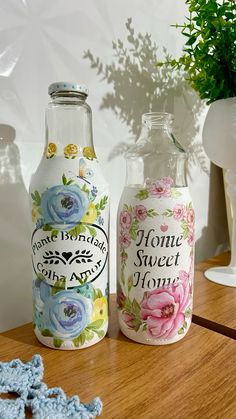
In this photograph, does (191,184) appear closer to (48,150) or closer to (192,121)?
(192,121)

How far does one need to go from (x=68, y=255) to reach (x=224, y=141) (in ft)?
1.28

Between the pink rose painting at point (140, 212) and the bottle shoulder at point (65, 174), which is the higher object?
the bottle shoulder at point (65, 174)

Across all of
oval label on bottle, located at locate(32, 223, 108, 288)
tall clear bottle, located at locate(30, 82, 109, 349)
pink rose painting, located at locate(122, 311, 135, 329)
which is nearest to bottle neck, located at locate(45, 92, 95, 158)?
tall clear bottle, located at locate(30, 82, 109, 349)

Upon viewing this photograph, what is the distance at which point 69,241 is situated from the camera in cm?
41

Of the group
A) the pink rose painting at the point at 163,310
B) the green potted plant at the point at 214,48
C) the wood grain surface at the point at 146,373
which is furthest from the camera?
the green potted plant at the point at 214,48

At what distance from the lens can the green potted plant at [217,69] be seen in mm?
604

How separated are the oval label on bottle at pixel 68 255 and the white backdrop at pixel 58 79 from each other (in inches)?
4.2

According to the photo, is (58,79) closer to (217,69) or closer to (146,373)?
(217,69)

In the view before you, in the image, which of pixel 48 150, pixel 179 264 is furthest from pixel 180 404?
pixel 48 150

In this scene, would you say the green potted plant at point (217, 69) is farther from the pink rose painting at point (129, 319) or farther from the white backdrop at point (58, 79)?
the pink rose painting at point (129, 319)

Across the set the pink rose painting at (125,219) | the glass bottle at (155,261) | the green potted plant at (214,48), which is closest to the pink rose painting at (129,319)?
the glass bottle at (155,261)

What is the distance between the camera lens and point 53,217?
41 centimetres

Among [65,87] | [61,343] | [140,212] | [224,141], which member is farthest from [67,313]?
[224,141]

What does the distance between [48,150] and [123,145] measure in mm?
236
